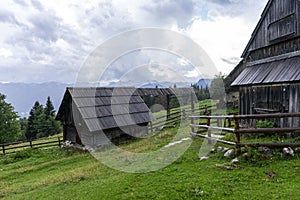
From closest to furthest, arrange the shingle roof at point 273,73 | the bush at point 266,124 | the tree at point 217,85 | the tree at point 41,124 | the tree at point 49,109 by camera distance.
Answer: the shingle roof at point 273,73
the bush at point 266,124
the tree at point 217,85
the tree at point 41,124
the tree at point 49,109

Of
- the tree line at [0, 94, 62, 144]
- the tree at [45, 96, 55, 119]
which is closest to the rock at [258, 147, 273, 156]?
the tree line at [0, 94, 62, 144]

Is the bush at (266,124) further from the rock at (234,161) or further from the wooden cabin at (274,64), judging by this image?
the rock at (234,161)

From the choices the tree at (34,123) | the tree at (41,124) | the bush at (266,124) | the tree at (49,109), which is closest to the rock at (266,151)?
the bush at (266,124)

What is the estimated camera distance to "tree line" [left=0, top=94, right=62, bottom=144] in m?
38.3

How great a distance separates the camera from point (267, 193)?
465cm

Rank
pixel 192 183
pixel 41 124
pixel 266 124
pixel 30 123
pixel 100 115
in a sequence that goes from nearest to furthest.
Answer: pixel 192 183, pixel 266 124, pixel 100 115, pixel 41 124, pixel 30 123

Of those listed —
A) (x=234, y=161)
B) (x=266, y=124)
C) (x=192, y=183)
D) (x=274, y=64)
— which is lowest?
(x=192, y=183)

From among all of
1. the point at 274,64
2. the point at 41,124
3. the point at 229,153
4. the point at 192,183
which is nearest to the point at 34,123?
the point at 41,124

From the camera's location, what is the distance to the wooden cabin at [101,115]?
1692cm

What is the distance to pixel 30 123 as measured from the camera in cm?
4806

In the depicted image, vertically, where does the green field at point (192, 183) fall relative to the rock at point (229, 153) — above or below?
below

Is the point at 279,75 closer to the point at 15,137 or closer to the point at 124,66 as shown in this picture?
the point at 124,66

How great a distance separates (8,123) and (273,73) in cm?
4273

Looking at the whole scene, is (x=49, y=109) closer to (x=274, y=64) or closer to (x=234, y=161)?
(x=274, y=64)
